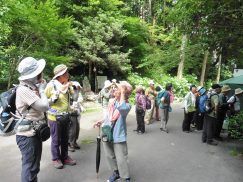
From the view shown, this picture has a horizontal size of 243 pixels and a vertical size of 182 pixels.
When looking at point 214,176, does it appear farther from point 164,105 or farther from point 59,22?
point 59,22

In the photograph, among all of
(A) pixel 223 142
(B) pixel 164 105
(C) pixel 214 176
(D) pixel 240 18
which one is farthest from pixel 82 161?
(D) pixel 240 18

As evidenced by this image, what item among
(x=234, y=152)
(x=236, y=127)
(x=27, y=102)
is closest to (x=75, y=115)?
(x=27, y=102)

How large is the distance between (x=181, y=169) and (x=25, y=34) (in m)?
9.97

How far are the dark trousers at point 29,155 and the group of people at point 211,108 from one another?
5299 mm

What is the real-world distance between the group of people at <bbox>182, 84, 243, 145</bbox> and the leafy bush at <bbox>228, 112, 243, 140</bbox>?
29 cm

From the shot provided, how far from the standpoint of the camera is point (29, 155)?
385 cm

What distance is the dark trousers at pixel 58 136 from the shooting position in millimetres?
5145

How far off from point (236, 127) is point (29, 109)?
728cm

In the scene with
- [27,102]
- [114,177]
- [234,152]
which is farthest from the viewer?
[234,152]

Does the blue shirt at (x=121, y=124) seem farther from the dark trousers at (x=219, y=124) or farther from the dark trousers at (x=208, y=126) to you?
the dark trousers at (x=219, y=124)

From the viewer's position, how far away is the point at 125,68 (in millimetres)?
20188

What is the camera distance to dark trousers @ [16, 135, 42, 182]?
3840 millimetres

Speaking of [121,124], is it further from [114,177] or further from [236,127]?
[236,127]

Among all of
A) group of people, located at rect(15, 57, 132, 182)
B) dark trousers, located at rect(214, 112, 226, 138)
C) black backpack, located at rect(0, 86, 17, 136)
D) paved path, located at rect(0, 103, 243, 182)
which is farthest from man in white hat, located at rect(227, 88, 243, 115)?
black backpack, located at rect(0, 86, 17, 136)
